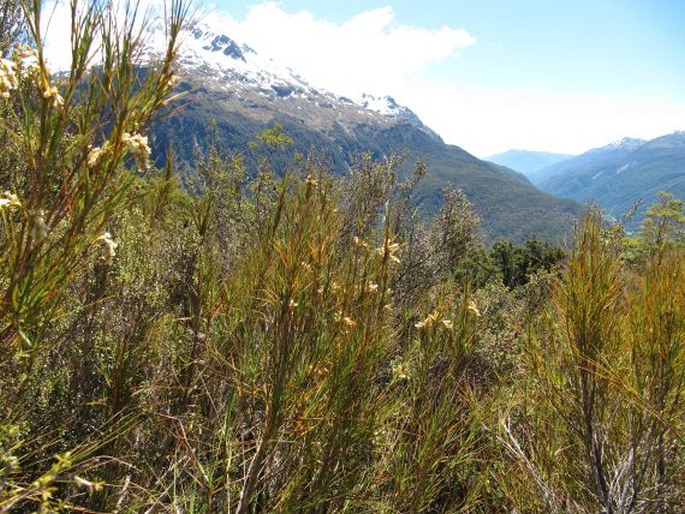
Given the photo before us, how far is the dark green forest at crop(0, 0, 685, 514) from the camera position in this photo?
1.36 meters

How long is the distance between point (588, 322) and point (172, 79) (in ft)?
9.01

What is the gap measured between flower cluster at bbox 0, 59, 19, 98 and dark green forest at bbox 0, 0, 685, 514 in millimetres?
11

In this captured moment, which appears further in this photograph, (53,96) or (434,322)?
(434,322)

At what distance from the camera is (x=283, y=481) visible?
8.52 ft

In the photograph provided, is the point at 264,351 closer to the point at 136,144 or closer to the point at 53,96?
the point at 136,144

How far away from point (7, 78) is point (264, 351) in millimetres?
1495

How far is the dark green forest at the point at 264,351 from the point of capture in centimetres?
136

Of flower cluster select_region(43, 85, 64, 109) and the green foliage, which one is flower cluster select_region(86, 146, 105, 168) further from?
the green foliage

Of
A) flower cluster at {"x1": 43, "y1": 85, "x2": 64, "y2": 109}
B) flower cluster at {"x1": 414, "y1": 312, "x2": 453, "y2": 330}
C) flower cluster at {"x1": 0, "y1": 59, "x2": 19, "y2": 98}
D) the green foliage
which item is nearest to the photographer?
flower cluster at {"x1": 43, "y1": 85, "x2": 64, "y2": 109}

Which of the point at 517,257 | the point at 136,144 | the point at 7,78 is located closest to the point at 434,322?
the point at 136,144

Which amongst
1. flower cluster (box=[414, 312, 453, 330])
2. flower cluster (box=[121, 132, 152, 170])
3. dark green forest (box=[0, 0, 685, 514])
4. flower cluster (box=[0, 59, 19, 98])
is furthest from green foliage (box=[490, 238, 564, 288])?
flower cluster (box=[0, 59, 19, 98])

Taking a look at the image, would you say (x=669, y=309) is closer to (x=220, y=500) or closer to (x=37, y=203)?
(x=220, y=500)

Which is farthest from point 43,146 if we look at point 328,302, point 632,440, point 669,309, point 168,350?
point 632,440

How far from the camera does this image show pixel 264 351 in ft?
7.29
